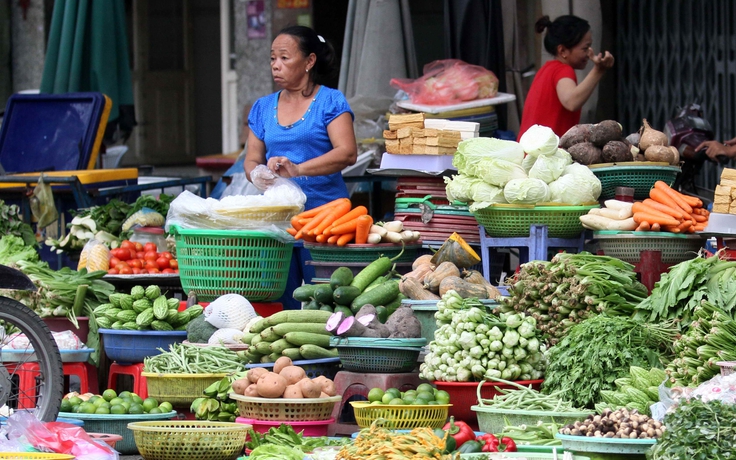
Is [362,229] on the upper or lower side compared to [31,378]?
upper

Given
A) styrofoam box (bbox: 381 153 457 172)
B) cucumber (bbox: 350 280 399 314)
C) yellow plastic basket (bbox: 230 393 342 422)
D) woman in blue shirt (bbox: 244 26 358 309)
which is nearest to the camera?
yellow plastic basket (bbox: 230 393 342 422)

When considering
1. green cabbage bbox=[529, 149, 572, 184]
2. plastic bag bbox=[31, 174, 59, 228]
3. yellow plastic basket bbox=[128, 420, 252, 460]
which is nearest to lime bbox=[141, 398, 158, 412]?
yellow plastic basket bbox=[128, 420, 252, 460]

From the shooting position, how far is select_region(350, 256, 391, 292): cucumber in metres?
5.99

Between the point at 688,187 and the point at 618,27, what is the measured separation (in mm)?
2848

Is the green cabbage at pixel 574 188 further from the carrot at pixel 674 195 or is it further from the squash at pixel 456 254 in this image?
the squash at pixel 456 254

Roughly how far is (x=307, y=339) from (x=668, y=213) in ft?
6.32

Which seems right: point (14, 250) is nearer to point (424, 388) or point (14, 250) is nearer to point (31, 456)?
point (31, 456)

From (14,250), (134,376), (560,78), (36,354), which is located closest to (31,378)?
(134,376)

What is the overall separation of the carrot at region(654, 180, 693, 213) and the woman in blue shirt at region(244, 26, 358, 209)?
1880 mm

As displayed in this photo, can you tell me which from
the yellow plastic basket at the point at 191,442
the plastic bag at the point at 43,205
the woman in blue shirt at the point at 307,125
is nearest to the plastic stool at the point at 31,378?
the yellow plastic basket at the point at 191,442

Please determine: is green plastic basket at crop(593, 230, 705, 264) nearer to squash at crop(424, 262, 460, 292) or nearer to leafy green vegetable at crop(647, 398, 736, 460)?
squash at crop(424, 262, 460, 292)

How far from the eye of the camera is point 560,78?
23.1 ft

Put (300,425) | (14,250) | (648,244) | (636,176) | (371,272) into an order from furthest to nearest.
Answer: (14,250) → (636,176) → (371,272) → (648,244) → (300,425)

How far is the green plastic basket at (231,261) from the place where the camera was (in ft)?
20.8
